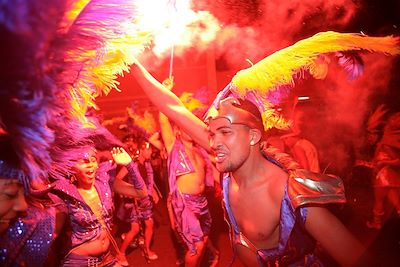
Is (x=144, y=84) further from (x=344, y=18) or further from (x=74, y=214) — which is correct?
(x=344, y=18)

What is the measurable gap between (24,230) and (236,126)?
1939 mm

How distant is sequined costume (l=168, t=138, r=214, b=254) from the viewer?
568 cm

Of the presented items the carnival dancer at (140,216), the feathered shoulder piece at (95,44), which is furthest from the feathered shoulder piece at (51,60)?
the carnival dancer at (140,216)

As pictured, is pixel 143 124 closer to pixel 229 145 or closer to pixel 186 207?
pixel 186 207

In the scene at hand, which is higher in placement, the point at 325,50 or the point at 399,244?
the point at 325,50

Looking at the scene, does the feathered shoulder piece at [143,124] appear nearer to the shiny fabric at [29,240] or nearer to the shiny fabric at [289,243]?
the shiny fabric at [29,240]

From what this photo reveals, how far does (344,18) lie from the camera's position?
Answer: 11.0m

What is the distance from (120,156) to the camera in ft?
14.1

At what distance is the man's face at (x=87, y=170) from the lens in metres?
3.95

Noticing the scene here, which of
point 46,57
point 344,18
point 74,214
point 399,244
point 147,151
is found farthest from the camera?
point 344,18

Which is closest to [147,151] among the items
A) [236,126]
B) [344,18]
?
[236,126]

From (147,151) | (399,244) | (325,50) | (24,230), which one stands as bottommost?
(399,244)

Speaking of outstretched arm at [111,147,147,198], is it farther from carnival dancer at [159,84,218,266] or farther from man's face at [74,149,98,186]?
carnival dancer at [159,84,218,266]

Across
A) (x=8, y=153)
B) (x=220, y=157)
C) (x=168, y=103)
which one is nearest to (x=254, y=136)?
(x=220, y=157)
